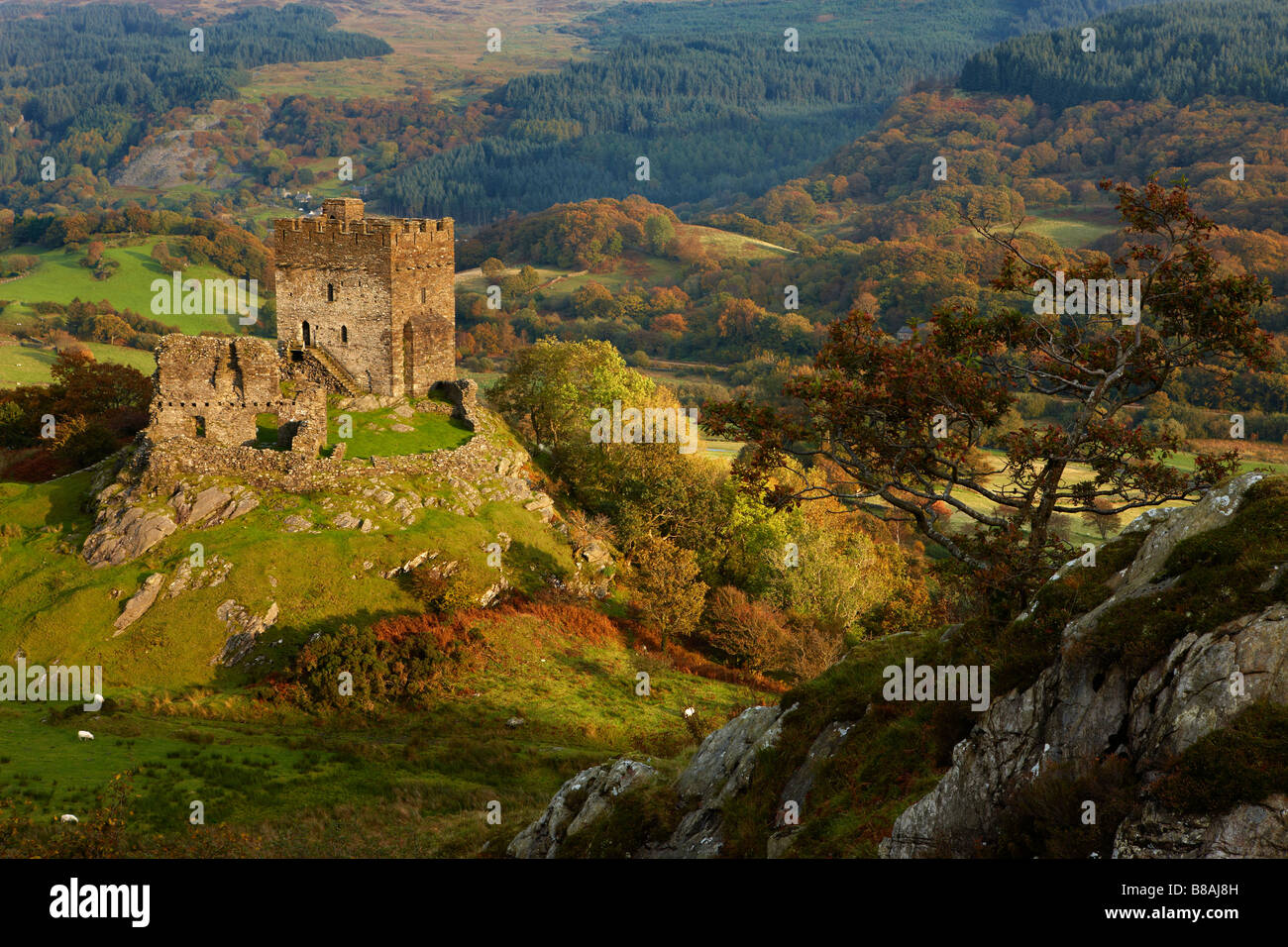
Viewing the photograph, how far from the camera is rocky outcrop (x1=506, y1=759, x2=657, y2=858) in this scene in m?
20.5

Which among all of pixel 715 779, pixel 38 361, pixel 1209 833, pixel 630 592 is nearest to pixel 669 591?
pixel 630 592

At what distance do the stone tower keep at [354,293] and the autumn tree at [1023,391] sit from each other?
93.5 feet

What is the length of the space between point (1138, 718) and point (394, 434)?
36.6 m

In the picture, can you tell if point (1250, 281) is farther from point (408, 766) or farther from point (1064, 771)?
point (408, 766)

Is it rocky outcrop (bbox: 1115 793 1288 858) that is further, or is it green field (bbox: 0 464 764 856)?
green field (bbox: 0 464 764 856)

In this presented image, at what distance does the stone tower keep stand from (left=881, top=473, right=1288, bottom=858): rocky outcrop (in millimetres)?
37116

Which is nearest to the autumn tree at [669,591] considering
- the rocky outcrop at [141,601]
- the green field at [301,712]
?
the green field at [301,712]

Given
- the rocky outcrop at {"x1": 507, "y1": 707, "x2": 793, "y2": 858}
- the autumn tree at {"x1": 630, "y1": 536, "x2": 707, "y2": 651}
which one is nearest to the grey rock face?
the rocky outcrop at {"x1": 507, "y1": 707, "x2": 793, "y2": 858}

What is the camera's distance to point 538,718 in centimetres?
3559

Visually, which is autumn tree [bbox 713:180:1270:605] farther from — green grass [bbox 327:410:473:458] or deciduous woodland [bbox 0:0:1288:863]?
green grass [bbox 327:410:473:458]

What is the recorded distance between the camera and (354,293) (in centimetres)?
4700

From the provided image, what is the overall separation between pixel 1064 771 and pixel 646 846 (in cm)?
834

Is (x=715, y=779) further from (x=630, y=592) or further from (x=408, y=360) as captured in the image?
(x=408, y=360)

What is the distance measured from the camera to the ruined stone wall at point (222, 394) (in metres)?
41.1
